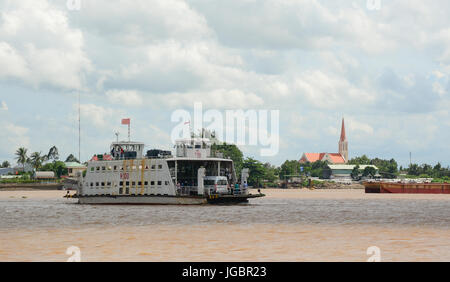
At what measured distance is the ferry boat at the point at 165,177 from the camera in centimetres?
6675

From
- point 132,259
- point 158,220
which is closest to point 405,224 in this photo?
point 158,220

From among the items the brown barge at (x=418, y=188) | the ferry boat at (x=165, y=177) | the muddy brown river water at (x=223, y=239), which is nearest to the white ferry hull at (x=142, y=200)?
the ferry boat at (x=165, y=177)

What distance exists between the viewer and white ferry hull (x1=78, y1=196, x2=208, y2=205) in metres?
66.0

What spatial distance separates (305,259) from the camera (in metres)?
24.1

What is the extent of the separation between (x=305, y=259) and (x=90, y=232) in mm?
17235

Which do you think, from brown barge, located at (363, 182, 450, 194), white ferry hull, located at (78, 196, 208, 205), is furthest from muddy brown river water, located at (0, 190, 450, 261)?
brown barge, located at (363, 182, 450, 194)

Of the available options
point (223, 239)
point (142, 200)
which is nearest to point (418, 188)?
point (142, 200)

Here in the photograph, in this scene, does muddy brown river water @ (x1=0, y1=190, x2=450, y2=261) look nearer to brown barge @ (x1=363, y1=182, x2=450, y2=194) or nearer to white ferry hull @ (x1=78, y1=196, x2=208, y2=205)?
white ferry hull @ (x1=78, y1=196, x2=208, y2=205)

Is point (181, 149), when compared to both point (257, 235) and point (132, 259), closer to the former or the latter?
point (257, 235)

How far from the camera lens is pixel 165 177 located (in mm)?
67938

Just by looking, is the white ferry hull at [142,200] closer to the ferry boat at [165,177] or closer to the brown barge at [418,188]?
the ferry boat at [165,177]

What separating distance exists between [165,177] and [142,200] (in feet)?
13.7
